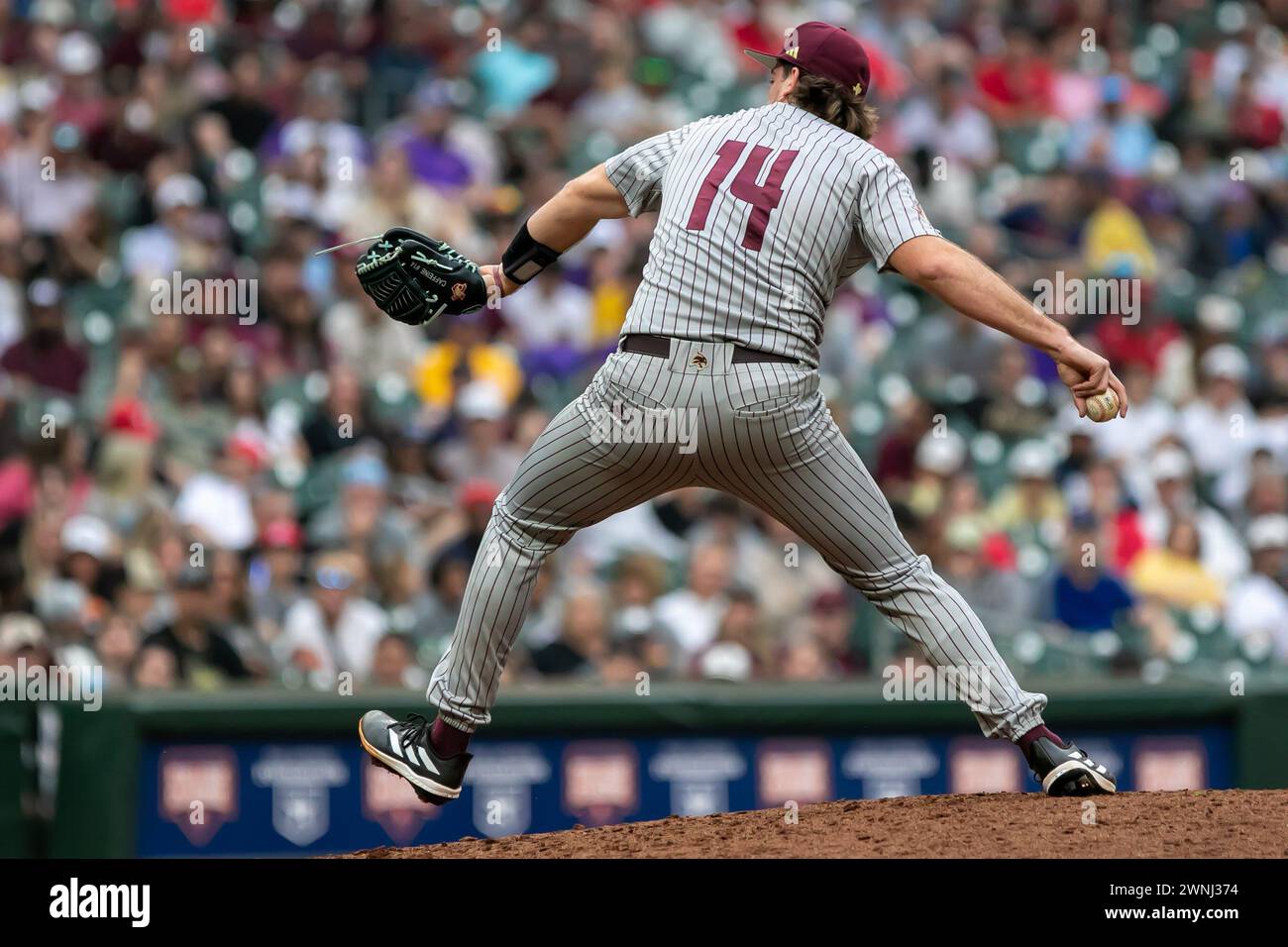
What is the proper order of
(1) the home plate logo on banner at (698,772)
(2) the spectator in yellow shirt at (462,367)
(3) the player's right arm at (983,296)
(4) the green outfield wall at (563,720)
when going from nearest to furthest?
(3) the player's right arm at (983,296)
(4) the green outfield wall at (563,720)
(1) the home plate logo on banner at (698,772)
(2) the spectator in yellow shirt at (462,367)

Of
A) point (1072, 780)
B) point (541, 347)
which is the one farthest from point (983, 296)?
point (541, 347)

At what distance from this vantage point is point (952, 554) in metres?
8.83

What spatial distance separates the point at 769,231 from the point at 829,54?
48cm

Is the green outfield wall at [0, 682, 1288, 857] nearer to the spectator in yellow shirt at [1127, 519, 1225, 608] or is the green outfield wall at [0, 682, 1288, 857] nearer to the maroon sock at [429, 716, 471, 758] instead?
the spectator in yellow shirt at [1127, 519, 1225, 608]

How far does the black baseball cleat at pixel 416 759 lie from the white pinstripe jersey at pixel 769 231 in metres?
1.15

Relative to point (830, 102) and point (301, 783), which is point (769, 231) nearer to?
point (830, 102)

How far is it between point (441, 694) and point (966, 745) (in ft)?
12.0

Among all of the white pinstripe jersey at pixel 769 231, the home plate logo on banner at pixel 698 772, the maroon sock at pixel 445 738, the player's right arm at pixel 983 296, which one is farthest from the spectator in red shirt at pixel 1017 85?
the maroon sock at pixel 445 738

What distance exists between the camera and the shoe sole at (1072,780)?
4.52 meters

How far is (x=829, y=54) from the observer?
4387 mm

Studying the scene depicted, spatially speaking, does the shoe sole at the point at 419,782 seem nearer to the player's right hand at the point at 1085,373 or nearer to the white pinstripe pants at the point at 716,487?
the white pinstripe pants at the point at 716,487
